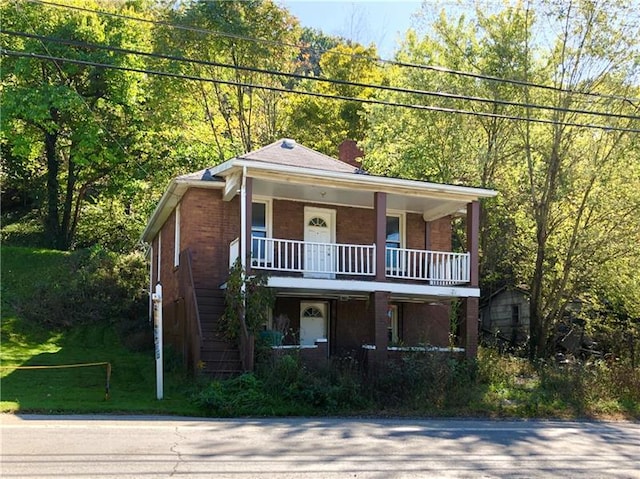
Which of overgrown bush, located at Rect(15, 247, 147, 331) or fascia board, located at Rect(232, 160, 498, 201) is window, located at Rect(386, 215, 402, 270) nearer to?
→ fascia board, located at Rect(232, 160, 498, 201)

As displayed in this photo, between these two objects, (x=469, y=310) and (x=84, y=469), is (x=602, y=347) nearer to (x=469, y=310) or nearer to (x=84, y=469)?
(x=469, y=310)

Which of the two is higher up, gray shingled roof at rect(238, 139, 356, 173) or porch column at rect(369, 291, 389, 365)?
gray shingled roof at rect(238, 139, 356, 173)

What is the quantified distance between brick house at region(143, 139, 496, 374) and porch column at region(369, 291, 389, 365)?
0.09 feet

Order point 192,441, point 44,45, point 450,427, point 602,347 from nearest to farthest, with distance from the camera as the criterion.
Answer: point 192,441 < point 450,427 < point 602,347 < point 44,45

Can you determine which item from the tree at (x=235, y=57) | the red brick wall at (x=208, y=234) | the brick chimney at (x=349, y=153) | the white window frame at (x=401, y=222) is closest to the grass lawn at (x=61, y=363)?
the red brick wall at (x=208, y=234)

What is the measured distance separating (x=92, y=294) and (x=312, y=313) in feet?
32.6

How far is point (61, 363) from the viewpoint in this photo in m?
18.9

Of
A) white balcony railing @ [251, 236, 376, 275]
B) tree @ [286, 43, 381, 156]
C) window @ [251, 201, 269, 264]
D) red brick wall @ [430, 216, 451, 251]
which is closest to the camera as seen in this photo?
white balcony railing @ [251, 236, 376, 275]

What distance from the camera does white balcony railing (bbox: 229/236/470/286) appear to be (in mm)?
17859

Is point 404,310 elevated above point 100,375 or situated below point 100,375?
above

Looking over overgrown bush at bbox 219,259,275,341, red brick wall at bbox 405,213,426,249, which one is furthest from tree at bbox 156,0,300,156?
overgrown bush at bbox 219,259,275,341

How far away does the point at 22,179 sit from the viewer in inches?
Result: 1435

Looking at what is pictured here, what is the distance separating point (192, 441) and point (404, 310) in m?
12.5

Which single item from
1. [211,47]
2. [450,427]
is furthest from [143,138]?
[450,427]
